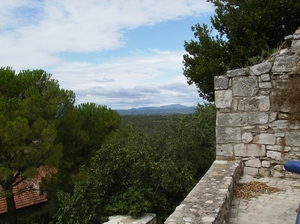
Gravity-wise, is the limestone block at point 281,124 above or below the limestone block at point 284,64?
below

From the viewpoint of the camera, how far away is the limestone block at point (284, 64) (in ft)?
13.2

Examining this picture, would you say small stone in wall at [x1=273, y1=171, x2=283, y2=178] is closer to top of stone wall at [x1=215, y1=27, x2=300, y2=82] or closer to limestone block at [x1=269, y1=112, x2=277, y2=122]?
limestone block at [x1=269, y1=112, x2=277, y2=122]

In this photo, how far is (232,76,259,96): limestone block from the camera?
13.8 ft

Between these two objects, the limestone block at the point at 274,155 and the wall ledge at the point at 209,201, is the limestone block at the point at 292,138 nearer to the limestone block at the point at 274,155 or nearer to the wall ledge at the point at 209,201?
the limestone block at the point at 274,155

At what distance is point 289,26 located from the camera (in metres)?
6.58

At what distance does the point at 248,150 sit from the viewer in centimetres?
426

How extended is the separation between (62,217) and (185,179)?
6.29 feet

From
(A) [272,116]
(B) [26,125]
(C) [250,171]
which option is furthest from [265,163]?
(B) [26,125]

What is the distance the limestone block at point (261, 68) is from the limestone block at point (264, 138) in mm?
946

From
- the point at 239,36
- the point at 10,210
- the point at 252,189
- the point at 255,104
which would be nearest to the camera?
the point at 252,189

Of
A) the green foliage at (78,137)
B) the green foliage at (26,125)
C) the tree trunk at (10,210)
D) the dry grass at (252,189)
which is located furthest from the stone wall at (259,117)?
the tree trunk at (10,210)

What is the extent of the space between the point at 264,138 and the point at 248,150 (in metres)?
0.30

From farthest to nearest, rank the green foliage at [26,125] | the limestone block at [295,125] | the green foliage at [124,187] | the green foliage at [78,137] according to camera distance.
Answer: the green foliage at [78,137] < the green foliage at [26,125] < the limestone block at [295,125] < the green foliage at [124,187]

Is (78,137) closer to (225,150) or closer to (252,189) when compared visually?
(225,150)
